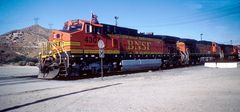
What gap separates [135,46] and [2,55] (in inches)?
1479

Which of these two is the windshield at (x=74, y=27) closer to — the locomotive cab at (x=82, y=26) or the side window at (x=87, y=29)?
the locomotive cab at (x=82, y=26)

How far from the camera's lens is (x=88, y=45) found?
16.4 meters

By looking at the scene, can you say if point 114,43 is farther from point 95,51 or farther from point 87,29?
point 87,29

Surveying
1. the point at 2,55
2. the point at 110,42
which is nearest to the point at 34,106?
the point at 110,42

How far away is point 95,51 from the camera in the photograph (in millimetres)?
16953

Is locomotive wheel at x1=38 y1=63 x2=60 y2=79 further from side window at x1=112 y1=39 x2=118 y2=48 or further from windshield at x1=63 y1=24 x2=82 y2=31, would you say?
side window at x1=112 y1=39 x2=118 y2=48

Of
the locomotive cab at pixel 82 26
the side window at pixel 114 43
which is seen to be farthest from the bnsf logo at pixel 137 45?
the locomotive cab at pixel 82 26

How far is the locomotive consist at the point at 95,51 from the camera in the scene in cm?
1518

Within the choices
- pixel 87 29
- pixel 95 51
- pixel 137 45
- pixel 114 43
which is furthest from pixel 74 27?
pixel 137 45

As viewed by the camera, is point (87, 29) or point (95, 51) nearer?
point (87, 29)

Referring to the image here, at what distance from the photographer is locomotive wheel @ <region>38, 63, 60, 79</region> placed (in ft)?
48.9

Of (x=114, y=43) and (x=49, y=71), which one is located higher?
(x=114, y=43)

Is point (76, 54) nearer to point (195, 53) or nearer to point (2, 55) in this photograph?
point (195, 53)

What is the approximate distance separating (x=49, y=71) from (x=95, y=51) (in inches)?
142
